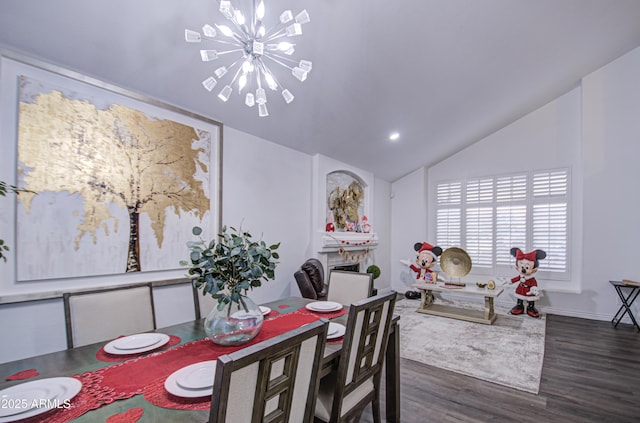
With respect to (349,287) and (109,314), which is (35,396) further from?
(349,287)

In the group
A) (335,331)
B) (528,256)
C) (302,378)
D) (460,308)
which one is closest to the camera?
(302,378)

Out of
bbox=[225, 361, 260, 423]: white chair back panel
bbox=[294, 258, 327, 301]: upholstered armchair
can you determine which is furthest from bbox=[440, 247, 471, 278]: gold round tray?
bbox=[225, 361, 260, 423]: white chair back panel

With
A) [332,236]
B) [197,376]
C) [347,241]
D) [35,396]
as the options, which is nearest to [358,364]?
[197,376]

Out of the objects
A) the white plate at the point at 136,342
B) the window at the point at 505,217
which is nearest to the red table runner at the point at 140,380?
the white plate at the point at 136,342

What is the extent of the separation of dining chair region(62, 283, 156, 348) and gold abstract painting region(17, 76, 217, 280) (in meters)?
0.65

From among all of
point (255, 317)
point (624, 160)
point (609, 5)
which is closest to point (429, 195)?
point (624, 160)

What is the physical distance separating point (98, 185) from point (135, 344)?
4.69 feet

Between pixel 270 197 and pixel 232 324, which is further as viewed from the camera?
pixel 270 197

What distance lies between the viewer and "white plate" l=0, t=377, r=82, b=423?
91 cm

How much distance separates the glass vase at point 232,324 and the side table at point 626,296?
5.34 meters

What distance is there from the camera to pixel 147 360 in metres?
1.34

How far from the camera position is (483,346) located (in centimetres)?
345

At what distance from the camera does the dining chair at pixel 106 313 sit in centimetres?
161

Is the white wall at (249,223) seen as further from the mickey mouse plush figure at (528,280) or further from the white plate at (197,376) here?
the mickey mouse plush figure at (528,280)
